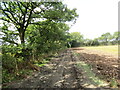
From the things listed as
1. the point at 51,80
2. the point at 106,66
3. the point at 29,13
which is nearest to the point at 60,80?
the point at 51,80

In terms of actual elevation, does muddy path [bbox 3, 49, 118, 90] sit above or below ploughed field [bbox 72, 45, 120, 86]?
below

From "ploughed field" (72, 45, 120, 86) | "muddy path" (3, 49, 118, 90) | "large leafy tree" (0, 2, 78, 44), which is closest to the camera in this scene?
"muddy path" (3, 49, 118, 90)

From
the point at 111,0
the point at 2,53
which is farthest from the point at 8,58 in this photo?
the point at 111,0

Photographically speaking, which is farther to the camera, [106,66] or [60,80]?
[106,66]

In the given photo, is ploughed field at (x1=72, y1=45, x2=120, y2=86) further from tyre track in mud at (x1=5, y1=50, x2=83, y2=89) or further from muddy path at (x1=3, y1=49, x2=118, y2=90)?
tyre track in mud at (x1=5, y1=50, x2=83, y2=89)

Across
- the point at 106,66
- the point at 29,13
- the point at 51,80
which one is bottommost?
the point at 51,80

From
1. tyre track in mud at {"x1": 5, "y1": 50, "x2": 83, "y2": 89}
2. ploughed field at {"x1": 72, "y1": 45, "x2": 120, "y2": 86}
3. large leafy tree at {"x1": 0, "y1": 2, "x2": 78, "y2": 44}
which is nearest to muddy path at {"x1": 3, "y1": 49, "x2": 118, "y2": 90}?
tyre track in mud at {"x1": 5, "y1": 50, "x2": 83, "y2": 89}

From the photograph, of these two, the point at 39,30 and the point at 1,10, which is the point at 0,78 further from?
the point at 1,10

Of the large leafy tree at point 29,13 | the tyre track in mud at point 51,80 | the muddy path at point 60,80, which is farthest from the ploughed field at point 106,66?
the large leafy tree at point 29,13

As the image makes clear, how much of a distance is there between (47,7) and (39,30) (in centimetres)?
199

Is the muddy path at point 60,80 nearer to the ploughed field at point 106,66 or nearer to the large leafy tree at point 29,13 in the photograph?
the ploughed field at point 106,66

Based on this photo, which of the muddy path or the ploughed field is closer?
the muddy path

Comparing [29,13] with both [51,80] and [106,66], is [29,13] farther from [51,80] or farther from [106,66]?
[106,66]

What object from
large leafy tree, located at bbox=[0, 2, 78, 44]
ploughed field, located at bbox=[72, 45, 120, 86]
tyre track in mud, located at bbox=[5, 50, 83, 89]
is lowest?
tyre track in mud, located at bbox=[5, 50, 83, 89]
